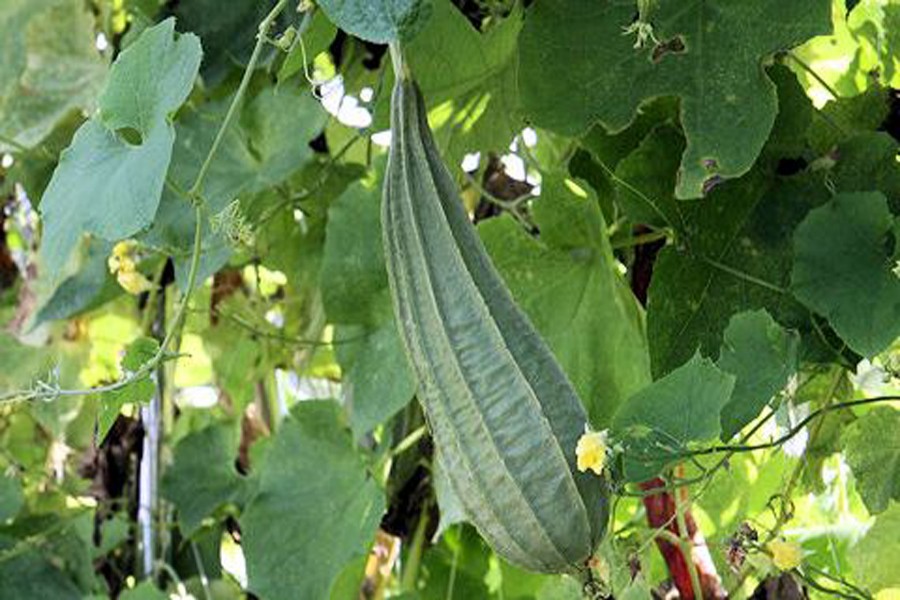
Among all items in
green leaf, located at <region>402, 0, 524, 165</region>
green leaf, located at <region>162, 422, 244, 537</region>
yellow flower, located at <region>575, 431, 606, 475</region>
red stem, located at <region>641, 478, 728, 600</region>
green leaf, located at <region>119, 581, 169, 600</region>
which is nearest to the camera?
yellow flower, located at <region>575, 431, 606, 475</region>

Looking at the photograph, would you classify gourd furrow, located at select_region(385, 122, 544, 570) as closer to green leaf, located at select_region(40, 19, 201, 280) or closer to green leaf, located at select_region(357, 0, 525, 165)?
green leaf, located at select_region(40, 19, 201, 280)

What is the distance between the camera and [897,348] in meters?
1.08

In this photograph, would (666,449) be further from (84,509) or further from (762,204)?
(84,509)

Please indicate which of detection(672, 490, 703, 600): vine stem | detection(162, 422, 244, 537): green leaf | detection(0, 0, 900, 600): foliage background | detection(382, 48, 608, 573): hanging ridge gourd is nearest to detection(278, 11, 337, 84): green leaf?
detection(0, 0, 900, 600): foliage background

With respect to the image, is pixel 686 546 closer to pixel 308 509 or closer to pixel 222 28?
pixel 308 509

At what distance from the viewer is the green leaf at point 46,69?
143cm

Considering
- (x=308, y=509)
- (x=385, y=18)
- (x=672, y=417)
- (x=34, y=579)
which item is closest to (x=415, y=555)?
(x=308, y=509)

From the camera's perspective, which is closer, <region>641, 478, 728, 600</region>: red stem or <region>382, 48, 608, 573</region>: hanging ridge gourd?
<region>382, 48, 608, 573</region>: hanging ridge gourd

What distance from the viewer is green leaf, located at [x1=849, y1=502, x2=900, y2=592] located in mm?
1144

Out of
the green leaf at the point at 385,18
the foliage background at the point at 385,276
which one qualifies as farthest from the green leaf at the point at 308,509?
the green leaf at the point at 385,18

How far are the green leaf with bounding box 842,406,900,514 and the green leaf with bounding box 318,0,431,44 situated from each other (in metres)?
0.38

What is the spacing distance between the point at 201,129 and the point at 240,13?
10 cm

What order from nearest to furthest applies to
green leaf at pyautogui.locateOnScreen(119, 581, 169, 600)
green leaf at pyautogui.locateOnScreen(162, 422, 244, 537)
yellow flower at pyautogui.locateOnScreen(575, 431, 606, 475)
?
1. yellow flower at pyautogui.locateOnScreen(575, 431, 606, 475)
2. green leaf at pyautogui.locateOnScreen(119, 581, 169, 600)
3. green leaf at pyautogui.locateOnScreen(162, 422, 244, 537)

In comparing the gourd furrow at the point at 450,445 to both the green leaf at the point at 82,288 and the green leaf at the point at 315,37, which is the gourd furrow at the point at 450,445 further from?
the green leaf at the point at 82,288
